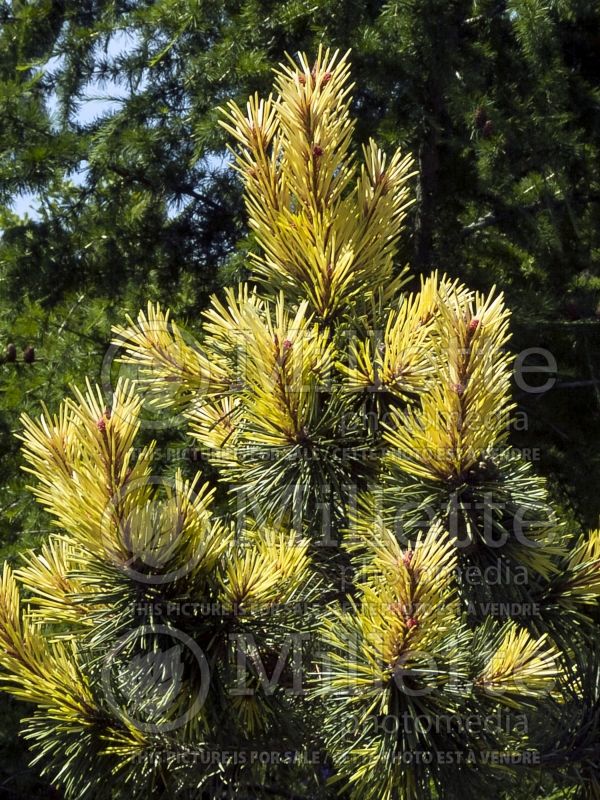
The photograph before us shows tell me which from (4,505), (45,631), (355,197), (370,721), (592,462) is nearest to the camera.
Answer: (370,721)

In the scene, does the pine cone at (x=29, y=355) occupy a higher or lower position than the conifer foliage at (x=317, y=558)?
higher

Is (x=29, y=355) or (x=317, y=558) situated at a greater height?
(x=29, y=355)

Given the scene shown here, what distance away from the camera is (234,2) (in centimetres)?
447

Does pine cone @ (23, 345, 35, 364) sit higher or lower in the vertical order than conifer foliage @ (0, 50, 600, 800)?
higher

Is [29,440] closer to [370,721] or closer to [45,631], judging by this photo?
[370,721]

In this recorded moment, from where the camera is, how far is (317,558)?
6.04 feet

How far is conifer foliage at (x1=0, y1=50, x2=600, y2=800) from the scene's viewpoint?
1494 mm

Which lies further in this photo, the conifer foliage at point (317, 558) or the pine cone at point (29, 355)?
the pine cone at point (29, 355)

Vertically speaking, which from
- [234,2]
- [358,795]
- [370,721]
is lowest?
[358,795]

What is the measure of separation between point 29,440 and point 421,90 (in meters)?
3.08

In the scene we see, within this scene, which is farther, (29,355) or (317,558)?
(29,355)

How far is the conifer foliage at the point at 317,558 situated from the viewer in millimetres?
1494

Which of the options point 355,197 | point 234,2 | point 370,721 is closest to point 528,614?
point 370,721

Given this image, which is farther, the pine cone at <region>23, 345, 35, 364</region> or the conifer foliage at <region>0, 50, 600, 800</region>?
the pine cone at <region>23, 345, 35, 364</region>
